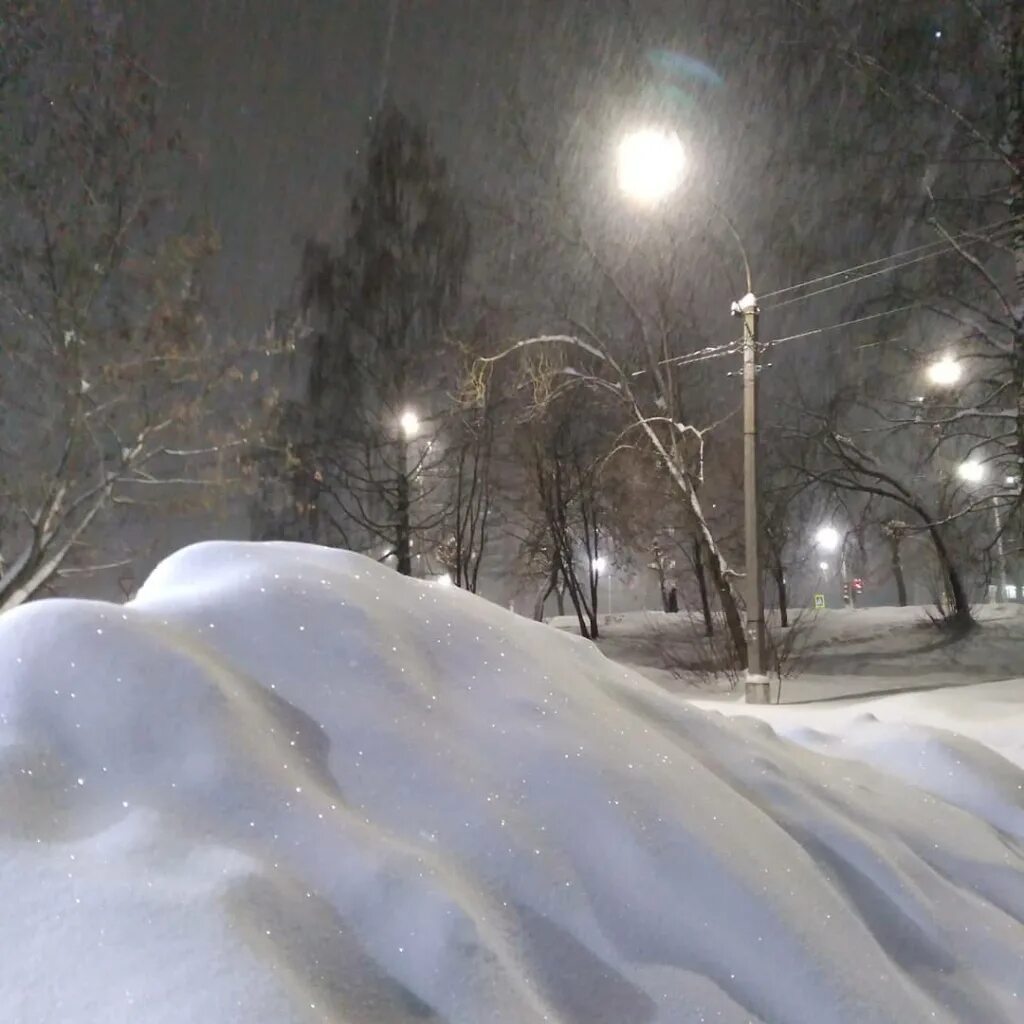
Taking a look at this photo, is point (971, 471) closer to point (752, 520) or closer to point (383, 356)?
point (752, 520)

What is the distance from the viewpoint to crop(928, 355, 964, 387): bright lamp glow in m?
14.6

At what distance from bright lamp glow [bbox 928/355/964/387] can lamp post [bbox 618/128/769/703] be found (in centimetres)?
593

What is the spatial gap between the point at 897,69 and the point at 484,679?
37.2ft

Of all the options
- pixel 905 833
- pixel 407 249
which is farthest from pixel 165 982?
pixel 407 249

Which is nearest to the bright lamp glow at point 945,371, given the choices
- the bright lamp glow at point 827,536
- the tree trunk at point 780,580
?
the bright lamp glow at point 827,536

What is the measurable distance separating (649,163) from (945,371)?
7.40 metres

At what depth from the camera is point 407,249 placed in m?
23.4

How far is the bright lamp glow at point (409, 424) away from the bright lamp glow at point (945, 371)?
1229cm

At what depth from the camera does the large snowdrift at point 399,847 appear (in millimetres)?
1471

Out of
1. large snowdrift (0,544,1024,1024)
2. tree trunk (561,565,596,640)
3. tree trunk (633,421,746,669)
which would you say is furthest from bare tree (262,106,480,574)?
large snowdrift (0,544,1024,1024)

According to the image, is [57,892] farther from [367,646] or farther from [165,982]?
[367,646]

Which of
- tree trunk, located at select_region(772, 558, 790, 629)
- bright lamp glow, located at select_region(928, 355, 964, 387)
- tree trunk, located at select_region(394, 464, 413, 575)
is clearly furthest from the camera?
tree trunk, located at select_region(772, 558, 790, 629)

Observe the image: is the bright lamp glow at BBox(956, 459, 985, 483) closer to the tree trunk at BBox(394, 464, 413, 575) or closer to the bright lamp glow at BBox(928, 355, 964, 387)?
the bright lamp glow at BBox(928, 355, 964, 387)

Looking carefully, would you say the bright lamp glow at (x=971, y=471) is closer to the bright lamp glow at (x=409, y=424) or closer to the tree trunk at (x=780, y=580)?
the tree trunk at (x=780, y=580)
